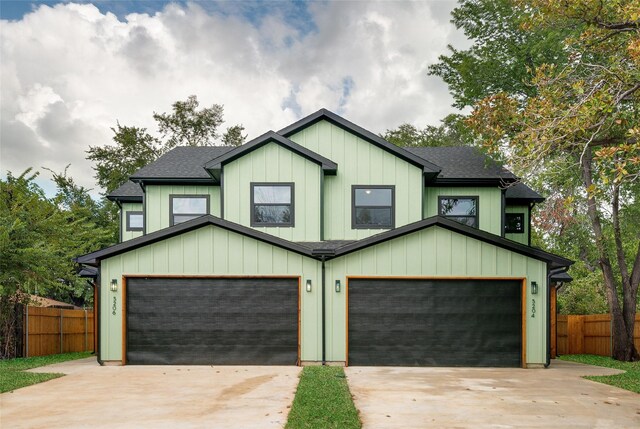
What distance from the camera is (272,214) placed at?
1463 centimetres

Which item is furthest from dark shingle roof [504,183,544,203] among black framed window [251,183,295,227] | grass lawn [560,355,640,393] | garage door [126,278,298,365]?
garage door [126,278,298,365]

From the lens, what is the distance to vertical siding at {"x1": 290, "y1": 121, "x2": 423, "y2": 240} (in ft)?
48.8

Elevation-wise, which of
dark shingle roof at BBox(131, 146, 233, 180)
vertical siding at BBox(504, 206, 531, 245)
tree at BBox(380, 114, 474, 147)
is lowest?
vertical siding at BBox(504, 206, 531, 245)

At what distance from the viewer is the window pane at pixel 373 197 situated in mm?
15047

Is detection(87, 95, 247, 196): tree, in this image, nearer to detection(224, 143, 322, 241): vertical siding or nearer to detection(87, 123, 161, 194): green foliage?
detection(87, 123, 161, 194): green foliage

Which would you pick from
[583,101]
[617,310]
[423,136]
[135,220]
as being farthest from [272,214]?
[423,136]

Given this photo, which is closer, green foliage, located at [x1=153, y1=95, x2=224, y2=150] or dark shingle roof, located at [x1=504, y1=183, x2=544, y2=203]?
dark shingle roof, located at [x1=504, y1=183, x2=544, y2=203]

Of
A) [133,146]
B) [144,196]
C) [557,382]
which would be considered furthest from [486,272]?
[133,146]

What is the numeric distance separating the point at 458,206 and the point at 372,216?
3.03m

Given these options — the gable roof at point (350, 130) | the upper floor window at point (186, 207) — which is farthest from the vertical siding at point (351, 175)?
the upper floor window at point (186, 207)

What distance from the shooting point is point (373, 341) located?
494 inches

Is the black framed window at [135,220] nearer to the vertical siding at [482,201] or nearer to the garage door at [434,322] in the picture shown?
the garage door at [434,322]

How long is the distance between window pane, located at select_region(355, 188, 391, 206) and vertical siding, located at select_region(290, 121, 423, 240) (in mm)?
215

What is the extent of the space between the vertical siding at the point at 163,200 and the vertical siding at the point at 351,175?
3.21 m
